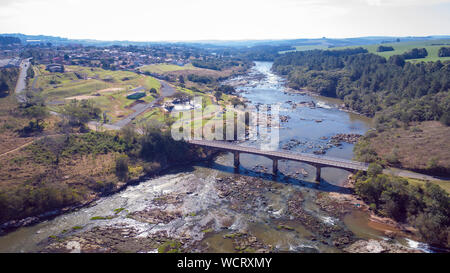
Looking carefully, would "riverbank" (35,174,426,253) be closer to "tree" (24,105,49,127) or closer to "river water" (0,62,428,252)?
"river water" (0,62,428,252)

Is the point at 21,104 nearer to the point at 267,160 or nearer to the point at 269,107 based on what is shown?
the point at 267,160

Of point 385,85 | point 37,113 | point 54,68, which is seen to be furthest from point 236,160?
point 54,68

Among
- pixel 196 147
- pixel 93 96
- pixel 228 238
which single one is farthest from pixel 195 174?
pixel 93 96

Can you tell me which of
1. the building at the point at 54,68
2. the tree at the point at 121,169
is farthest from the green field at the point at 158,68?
the tree at the point at 121,169

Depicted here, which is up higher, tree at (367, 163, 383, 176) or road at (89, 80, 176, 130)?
road at (89, 80, 176, 130)

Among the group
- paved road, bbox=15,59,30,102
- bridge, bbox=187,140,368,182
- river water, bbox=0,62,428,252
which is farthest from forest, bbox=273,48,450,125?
paved road, bbox=15,59,30,102
